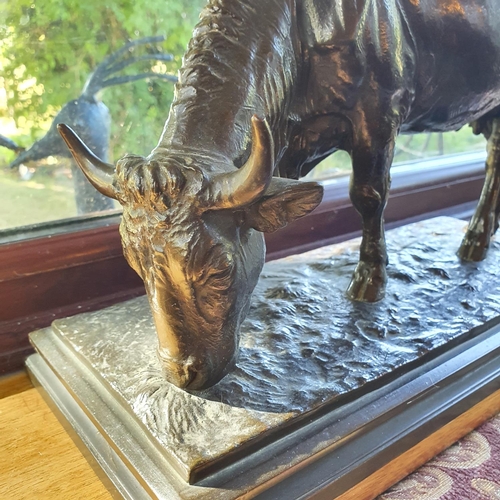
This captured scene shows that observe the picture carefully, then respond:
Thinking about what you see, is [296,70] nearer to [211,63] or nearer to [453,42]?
[211,63]

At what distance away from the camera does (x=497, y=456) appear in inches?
34.8

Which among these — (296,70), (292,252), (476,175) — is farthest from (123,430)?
(476,175)

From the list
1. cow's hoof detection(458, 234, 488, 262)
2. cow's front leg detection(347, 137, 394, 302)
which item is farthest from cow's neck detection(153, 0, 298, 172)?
cow's hoof detection(458, 234, 488, 262)

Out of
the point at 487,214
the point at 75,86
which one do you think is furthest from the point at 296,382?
the point at 75,86

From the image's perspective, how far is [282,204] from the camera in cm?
67

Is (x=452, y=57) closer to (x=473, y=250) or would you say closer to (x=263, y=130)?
(x=473, y=250)

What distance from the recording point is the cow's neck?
2.37 feet

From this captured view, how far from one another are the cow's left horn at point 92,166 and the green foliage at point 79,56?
0.57m

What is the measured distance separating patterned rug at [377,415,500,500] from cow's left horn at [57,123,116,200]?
59cm

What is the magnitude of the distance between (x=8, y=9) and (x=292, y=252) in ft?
2.89

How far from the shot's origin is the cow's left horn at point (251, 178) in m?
0.55

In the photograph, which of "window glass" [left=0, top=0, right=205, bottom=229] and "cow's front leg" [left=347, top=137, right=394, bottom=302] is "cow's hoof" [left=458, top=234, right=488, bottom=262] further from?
"window glass" [left=0, top=0, right=205, bottom=229]

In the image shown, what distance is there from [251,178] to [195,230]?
0.10 m

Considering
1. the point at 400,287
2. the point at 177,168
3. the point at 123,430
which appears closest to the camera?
the point at 177,168
